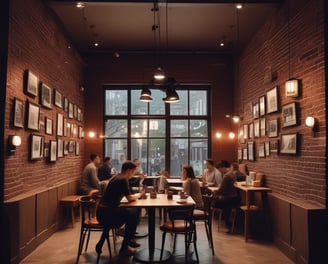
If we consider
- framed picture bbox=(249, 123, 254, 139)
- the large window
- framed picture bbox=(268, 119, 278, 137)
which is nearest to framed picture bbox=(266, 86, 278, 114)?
framed picture bbox=(268, 119, 278, 137)

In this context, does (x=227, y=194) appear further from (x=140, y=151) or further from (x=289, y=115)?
(x=140, y=151)

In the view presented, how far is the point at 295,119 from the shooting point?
4906 mm

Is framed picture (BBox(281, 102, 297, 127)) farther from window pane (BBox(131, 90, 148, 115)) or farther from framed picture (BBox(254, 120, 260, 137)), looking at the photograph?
window pane (BBox(131, 90, 148, 115))

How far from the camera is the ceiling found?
6074 mm

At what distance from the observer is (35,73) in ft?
17.6

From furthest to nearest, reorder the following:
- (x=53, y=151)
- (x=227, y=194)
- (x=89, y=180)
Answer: (x=89, y=180) → (x=227, y=194) → (x=53, y=151)

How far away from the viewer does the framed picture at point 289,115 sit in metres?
4.95

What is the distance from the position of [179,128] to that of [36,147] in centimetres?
506

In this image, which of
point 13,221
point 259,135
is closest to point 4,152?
point 13,221

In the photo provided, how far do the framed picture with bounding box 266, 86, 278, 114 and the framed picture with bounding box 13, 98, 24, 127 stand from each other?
4157mm

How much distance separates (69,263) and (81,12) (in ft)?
15.1

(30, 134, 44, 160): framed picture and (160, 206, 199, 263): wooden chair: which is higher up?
(30, 134, 44, 160): framed picture

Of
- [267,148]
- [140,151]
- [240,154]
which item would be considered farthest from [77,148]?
[267,148]

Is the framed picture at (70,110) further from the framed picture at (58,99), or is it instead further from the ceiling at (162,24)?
the ceiling at (162,24)
